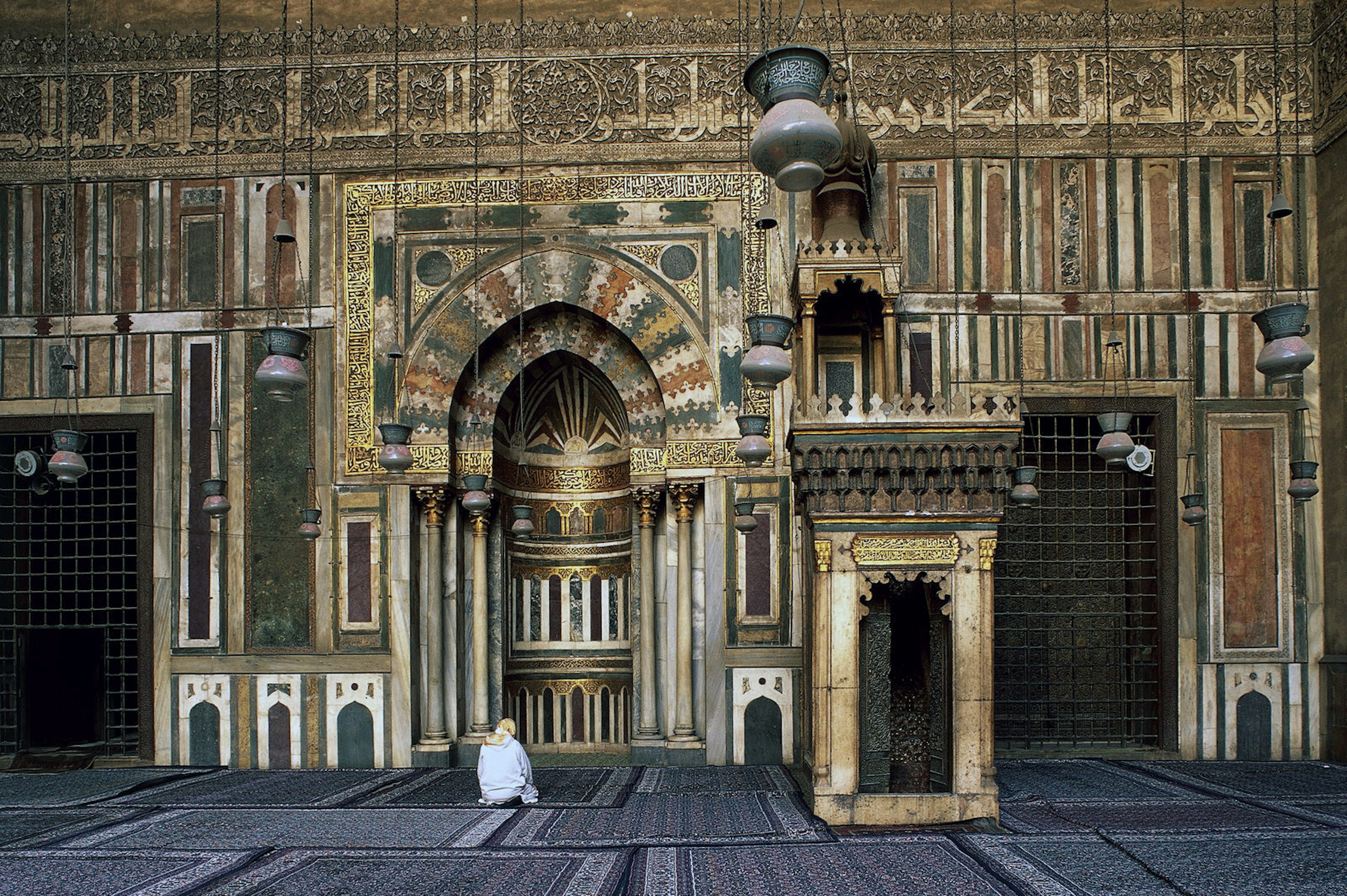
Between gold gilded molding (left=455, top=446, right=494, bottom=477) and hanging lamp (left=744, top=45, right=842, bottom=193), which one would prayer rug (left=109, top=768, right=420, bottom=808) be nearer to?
gold gilded molding (left=455, top=446, right=494, bottom=477)

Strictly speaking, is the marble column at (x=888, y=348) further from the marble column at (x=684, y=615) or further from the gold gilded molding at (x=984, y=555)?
the gold gilded molding at (x=984, y=555)

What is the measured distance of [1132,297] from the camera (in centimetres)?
984

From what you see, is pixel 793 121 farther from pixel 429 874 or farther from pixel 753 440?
pixel 429 874

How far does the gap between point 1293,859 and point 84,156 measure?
11.3m

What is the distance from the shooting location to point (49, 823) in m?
7.05

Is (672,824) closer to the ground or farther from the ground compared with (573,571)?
closer to the ground

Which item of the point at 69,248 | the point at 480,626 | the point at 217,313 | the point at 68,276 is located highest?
the point at 69,248

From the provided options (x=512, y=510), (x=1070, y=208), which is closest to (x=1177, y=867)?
(x=1070, y=208)

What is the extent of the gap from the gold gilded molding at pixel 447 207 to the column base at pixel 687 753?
251 centimetres

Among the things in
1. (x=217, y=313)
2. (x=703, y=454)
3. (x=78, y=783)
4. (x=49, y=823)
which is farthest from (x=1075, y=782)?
(x=217, y=313)

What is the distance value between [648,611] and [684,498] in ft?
4.02

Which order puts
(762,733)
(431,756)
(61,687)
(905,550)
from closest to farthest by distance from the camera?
(905,550)
(762,733)
(431,756)
(61,687)

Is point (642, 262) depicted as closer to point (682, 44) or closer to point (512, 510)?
point (682, 44)

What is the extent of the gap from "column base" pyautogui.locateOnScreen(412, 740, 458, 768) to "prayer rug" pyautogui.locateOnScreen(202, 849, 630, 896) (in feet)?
11.5
